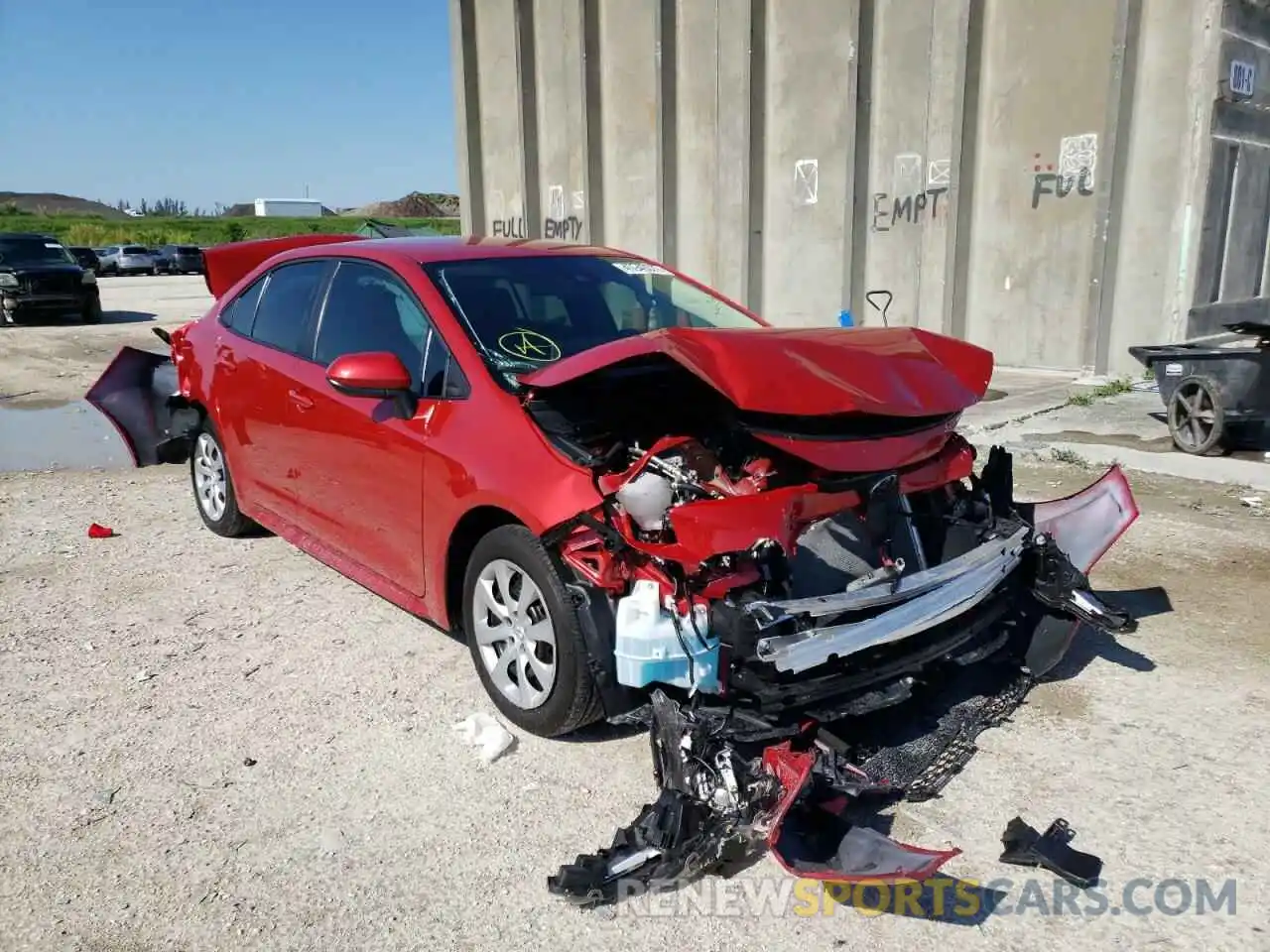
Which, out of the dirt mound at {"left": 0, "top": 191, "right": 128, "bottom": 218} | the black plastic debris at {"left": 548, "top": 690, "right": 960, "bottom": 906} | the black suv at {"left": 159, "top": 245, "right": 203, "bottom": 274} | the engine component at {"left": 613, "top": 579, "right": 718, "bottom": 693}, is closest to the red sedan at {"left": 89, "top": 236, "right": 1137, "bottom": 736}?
the engine component at {"left": 613, "top": 579, "right": 718, "bottom": 693}

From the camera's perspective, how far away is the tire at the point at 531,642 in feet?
10.3

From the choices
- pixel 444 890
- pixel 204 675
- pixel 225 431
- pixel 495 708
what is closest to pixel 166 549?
pixel 225 431

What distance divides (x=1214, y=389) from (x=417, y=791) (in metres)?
6.63

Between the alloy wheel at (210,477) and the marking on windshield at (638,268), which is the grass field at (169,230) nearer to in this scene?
the alloy wheel at (210,477)

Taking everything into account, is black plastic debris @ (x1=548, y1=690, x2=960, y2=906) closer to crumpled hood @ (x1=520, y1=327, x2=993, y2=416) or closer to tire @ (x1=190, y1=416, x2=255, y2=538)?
crumpled hood @ (x1=520, y1=327, x2=993, y2=416)

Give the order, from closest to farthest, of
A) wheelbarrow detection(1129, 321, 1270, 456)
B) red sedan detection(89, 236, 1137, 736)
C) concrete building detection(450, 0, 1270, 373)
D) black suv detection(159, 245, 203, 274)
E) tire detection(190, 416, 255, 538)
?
red sedan detection(89, 236, 1137, 736), tire detection(190, 416, 255, 538), wheelbarrow detection(1129, 321, 1270, 456), concrete building detection(450, 0, 1270, 373), black suv detection(159, 245, 203, 274)

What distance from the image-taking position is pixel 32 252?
65.0 feet

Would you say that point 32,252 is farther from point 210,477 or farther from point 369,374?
point 369,374

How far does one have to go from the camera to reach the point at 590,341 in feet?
13.3

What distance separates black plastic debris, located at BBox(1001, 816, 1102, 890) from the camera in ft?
8.85

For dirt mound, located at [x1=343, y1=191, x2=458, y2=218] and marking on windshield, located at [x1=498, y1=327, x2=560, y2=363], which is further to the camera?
dirt mound, located at [x1=343, y1=191, x2=458, y2=218]

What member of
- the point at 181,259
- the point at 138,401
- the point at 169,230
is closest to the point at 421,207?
the point at 169,230

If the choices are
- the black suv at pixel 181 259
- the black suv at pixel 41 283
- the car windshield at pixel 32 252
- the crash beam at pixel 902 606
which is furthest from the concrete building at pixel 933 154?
the black suv at pixel 181 259

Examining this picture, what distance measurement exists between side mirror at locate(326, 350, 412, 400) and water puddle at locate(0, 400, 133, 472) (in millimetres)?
4470
